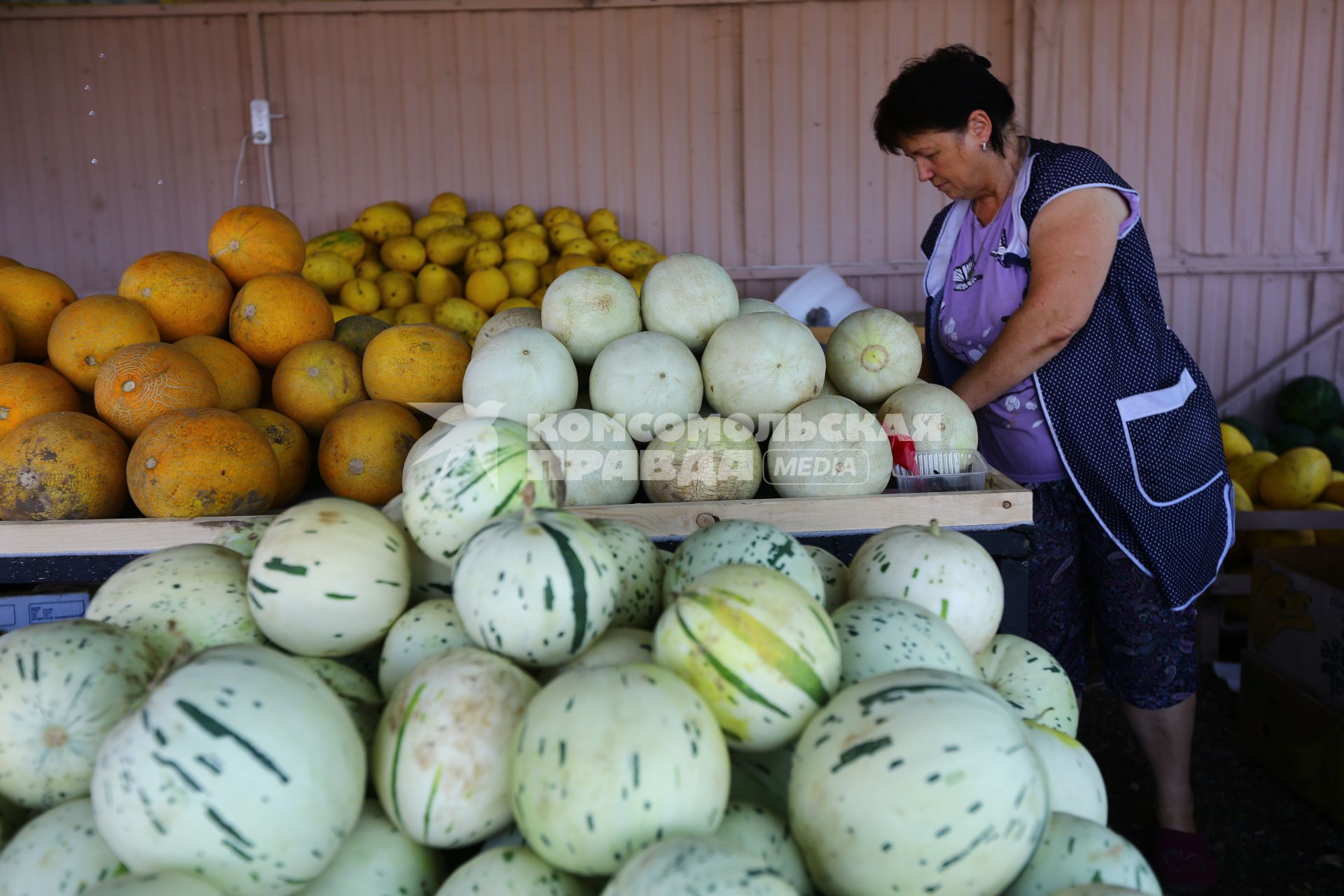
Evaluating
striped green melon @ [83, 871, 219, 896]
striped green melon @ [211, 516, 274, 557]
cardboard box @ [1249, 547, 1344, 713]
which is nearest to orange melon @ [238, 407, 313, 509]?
striped green melon @ [211, 516, 274, 557]

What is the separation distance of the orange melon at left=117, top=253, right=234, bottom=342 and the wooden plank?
0.69 meters

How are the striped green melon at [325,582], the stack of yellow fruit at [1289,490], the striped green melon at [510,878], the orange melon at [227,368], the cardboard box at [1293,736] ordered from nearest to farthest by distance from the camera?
the striped green melon at [510,878] < the striped green melon at [325,582] < the orange melon at [227,368] < the cardboard box at [1293,736] < the stack of yellow fruit at [1289,490]

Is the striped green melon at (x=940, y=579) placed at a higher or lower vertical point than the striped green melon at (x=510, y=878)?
higher

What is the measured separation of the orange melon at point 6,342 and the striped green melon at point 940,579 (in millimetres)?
2293

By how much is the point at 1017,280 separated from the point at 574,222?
335 cm

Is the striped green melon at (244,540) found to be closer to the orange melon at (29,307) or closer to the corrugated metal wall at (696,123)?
the orange melon at (29,307)

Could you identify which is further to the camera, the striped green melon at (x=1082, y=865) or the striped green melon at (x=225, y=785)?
the striped green melon at (x=1082, y=865)

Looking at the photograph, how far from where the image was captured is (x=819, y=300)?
4543 mm

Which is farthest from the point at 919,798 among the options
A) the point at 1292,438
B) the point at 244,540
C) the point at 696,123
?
the point at 1292,438

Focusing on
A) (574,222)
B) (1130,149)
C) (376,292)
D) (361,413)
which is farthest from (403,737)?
(1130,149)

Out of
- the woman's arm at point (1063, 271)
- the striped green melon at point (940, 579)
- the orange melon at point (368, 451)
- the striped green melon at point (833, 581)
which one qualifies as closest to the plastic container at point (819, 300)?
the woman's arm at point (1063, 271)

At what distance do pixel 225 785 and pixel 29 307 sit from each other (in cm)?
226

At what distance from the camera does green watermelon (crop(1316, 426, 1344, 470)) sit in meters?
5.27

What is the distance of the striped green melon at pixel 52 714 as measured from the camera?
99cm
